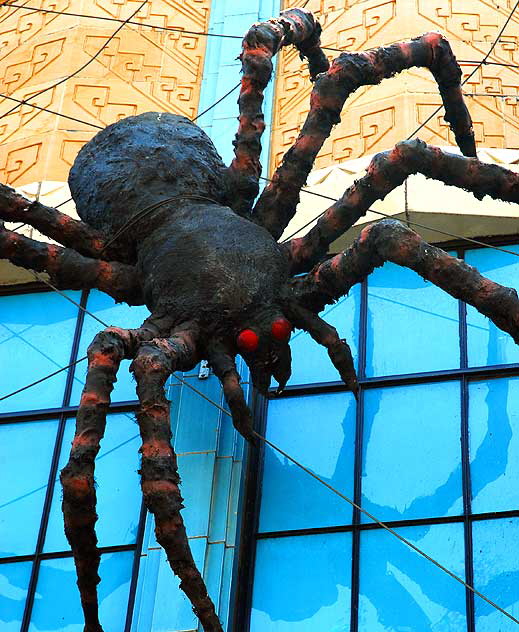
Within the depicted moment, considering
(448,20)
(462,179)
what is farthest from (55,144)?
(462,179)

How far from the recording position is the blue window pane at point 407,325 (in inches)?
332

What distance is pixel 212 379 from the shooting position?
8484 mm

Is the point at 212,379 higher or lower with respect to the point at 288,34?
lower

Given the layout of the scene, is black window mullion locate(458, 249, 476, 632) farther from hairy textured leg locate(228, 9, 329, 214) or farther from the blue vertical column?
hairy textured leg locate(228, 9, 329, 214)

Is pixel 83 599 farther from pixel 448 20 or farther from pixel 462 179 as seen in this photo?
pixel 448 20

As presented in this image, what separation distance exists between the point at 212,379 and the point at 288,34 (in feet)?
6.79

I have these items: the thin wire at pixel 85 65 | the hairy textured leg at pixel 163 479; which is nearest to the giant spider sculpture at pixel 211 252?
the hairy textured leg at pixel 163 479

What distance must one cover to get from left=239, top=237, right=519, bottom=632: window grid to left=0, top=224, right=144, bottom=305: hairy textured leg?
1.24 m

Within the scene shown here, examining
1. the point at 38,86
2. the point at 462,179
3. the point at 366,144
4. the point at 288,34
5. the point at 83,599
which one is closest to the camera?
the point at 83,599

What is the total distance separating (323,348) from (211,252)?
1579mm

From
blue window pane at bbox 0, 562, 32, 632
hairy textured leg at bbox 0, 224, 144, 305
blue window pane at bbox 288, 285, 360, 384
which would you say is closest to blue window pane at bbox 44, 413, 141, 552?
blue window pane at bbox 0, 562, 32, 632

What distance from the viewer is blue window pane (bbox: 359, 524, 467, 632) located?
7227 mm

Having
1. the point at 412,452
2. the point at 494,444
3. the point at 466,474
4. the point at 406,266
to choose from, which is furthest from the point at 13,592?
the point at 406,266

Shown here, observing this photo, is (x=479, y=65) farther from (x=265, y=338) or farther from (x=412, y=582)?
(x=412, y=582)
